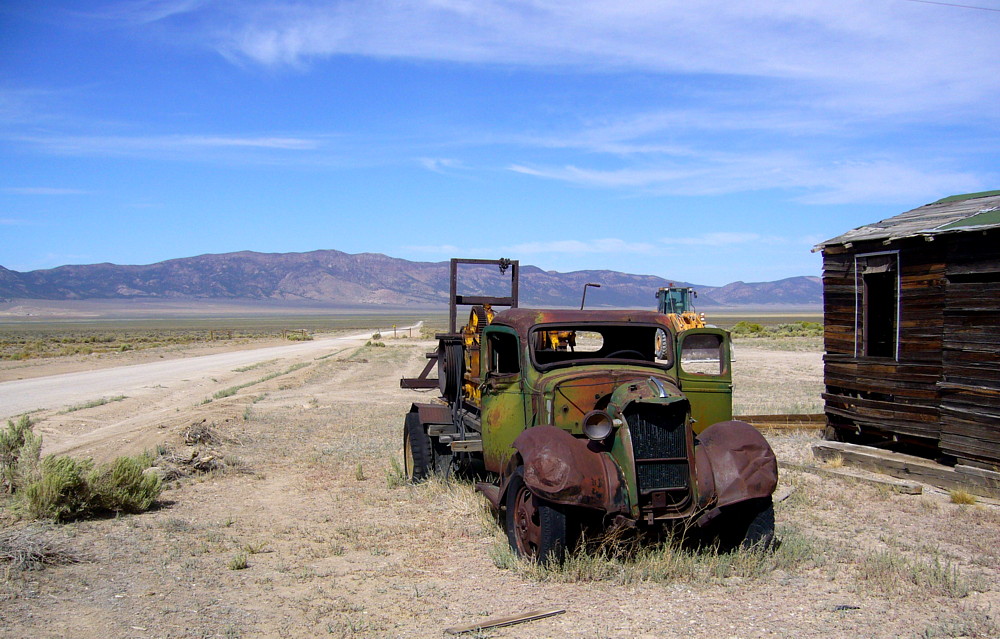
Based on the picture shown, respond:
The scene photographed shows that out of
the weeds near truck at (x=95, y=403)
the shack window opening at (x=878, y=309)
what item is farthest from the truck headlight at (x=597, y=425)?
the weeds near truck at (x=95, y=403)

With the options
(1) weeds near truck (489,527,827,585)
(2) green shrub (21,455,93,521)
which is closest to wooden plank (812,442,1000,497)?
(1) weeds near truck (489,527,827,585)

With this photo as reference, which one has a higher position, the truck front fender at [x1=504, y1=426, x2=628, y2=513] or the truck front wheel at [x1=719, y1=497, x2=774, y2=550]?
the truck front fender at [x1=504, y1=426, x2=628, y2=513]

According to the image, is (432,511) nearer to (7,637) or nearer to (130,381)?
(7,637)

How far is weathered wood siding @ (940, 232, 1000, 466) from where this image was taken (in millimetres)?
9555

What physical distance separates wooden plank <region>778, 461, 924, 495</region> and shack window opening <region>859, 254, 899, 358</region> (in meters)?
2.11

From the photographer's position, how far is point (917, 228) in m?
10.9

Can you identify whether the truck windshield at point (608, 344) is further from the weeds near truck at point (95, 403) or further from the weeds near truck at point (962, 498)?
the weeds near truck at point (95, 403)

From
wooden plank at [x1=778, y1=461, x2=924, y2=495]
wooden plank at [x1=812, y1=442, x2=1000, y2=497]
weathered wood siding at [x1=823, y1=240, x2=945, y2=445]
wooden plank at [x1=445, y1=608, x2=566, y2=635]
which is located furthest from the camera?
weathered wood siding at [x1=823, y1=240, x2=945, y2=445]

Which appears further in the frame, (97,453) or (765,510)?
(97,453)

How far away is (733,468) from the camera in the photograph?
648 cm

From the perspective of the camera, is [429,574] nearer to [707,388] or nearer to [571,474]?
[571,474]

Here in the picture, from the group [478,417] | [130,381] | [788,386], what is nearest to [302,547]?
[478,417]

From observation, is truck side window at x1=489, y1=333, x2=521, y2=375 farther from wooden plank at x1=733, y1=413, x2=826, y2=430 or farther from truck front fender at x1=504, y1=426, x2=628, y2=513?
wooden plank at x1=733, y1=413, x2=826, y2=430

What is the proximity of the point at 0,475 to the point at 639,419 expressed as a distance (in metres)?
7.39
